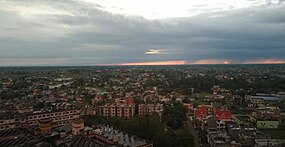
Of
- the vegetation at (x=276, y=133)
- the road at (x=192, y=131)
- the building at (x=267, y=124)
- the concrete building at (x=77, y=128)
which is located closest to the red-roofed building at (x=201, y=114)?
the road at (x=192, y=131)

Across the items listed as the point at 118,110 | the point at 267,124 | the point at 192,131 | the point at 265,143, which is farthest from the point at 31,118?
the point at 267,124

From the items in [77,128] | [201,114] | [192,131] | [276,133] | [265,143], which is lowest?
[276,133]

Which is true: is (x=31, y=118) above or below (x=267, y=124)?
above

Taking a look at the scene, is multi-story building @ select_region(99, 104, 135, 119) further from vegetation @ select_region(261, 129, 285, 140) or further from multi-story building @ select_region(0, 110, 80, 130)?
vegetation @ select_region(261, 129, 285, 140)

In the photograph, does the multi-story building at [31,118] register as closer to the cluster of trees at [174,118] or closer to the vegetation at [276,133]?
the cluster of trees at [174,118]

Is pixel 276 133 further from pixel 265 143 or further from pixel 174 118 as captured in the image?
pixel 174 118

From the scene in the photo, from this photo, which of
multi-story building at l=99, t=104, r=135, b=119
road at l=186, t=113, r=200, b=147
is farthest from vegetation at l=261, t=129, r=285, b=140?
multi-story building at l=99, t=104, r=135, b=119
